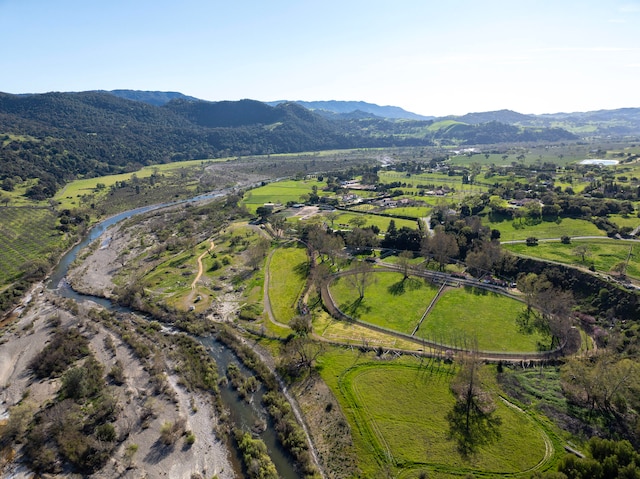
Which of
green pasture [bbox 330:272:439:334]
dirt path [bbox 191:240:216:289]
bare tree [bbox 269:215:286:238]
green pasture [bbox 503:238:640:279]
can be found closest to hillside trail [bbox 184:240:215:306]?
dirt path [bbox 191:240:216:289]

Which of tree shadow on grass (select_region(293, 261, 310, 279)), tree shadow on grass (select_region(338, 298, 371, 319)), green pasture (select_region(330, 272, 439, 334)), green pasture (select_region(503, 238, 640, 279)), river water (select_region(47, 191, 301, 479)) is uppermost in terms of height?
green pasture (select_region(503, 238, 640, 279))

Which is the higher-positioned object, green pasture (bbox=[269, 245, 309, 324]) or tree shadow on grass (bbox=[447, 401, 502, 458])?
tree shadow on grass (bbox=[447, 401, 502, 458])

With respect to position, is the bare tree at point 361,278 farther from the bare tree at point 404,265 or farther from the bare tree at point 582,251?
the bare tree at point 582,251

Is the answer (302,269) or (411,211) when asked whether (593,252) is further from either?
(302,269)

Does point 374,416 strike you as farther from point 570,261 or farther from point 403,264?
point 570,261

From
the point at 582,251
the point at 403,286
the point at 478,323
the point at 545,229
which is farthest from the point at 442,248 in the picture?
the point at 545,229

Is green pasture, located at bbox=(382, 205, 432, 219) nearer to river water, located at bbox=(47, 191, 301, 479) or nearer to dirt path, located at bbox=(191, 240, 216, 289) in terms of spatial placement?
dirt path, located at bbox=(191, 240, 216, 289)
